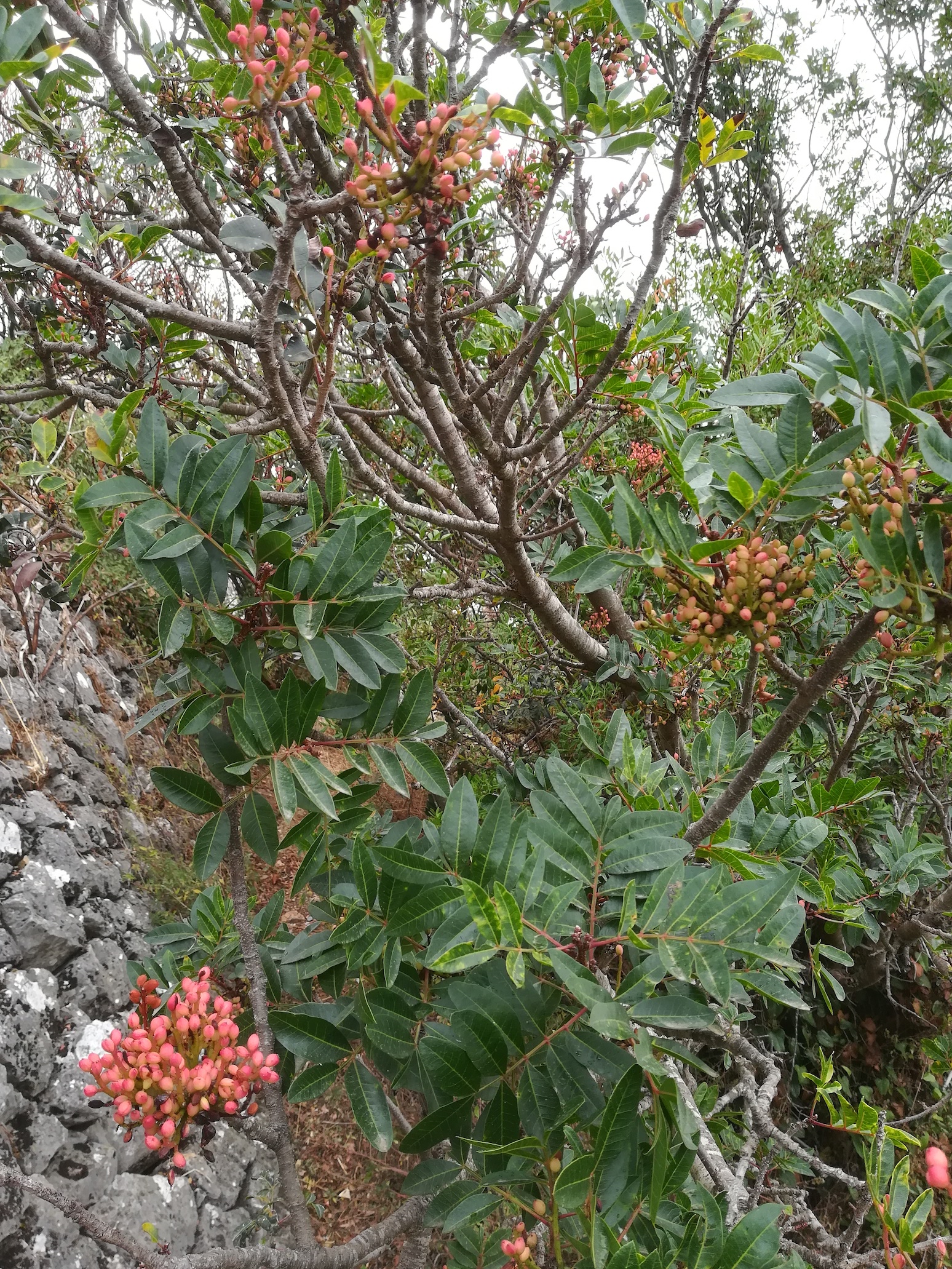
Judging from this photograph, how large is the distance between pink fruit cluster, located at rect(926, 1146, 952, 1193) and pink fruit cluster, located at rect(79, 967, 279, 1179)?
77 centimetres

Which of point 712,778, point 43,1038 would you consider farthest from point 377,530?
point 43,1038

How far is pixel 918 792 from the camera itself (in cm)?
286

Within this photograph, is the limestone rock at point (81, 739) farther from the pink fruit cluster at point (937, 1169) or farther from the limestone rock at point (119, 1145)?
the pink fruit cluster at point (937, 1169)

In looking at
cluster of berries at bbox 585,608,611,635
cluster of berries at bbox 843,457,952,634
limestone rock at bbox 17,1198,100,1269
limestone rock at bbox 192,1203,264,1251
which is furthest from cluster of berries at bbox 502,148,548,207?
limestone rock at bbox 192,1203,264,1251

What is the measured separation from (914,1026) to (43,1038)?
3586mm

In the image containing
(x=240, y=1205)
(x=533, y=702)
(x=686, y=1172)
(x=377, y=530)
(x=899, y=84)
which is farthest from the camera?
(x=899, y=84)

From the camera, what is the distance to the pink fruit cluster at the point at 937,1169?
712 mm

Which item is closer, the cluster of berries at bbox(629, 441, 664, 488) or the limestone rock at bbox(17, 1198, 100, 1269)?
the limestone rock at bbox(17, 1198, 100, 1269)

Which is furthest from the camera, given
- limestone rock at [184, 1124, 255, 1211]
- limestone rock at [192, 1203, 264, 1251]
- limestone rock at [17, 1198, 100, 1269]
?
limestone rock at [184, 1124, 255, 1211]

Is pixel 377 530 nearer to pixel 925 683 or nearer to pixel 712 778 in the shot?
pixel 712 778

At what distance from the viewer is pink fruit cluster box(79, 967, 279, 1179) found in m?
0.92

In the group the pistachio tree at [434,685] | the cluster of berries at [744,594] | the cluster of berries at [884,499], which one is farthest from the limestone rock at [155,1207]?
the cluster of berries at [884,499]

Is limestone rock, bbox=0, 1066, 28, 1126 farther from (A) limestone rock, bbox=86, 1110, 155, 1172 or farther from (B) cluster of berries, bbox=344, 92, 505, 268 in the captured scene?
(B) cluster of berries, bbox=344, 92, 505, 268

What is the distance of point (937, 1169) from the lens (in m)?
0.73
